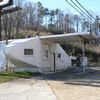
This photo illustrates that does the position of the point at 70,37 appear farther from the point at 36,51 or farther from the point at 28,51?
the point at 28,51

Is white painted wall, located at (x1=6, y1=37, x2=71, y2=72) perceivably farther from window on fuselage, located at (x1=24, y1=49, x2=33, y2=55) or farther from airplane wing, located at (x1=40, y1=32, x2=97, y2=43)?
airplane wing, located at (x1=40, y1=32, x2=97, y2=43)

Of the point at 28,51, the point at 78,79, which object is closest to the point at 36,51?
the point at 28,51

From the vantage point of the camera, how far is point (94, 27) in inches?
1716

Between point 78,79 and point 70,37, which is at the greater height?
point 70,37

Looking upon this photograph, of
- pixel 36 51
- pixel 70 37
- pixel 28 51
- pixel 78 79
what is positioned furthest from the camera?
pixel 70 37

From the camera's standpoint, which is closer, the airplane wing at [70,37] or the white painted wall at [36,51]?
the white painted wall at [36,51]

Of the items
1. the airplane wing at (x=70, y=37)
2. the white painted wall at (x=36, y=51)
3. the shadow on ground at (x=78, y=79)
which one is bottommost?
the shadow on ground at (x=78, y=79)

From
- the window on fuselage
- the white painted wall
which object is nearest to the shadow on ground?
the white painted wall

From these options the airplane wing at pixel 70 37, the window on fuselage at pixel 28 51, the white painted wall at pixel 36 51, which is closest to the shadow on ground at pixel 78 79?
the white painted wall at pixel 36 51

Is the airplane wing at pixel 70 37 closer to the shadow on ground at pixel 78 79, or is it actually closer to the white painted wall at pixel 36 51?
the white painted wall at pixel 36 51

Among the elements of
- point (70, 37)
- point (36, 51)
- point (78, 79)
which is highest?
point (70, 37)

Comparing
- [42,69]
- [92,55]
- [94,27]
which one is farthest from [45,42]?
[92,55]

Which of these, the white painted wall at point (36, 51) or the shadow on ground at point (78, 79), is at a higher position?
→ the white painted wall at point (36, 51)

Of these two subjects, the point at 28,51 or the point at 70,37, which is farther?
the point at 70,37
